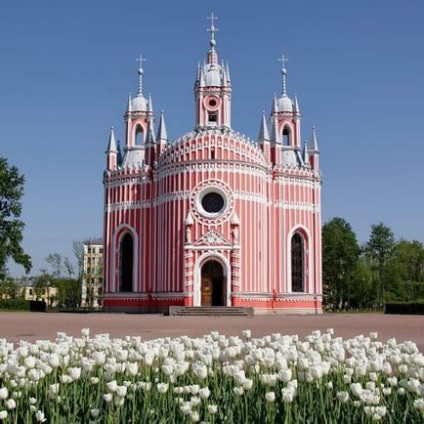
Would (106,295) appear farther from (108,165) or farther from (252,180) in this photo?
(252,180)

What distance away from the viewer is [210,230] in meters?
56.3

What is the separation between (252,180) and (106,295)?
57.8 ft

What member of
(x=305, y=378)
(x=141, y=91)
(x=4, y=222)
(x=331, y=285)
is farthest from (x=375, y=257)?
(x=305, y=378)

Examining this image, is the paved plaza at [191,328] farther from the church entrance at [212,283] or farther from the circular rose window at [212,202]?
the circular rose window at [212,202]

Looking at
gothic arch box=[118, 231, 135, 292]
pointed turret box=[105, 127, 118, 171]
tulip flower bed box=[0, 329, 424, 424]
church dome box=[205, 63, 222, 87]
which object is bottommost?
tulip flower bed box=[0, 329, 424, 424]

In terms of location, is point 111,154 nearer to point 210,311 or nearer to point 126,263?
point 126,263

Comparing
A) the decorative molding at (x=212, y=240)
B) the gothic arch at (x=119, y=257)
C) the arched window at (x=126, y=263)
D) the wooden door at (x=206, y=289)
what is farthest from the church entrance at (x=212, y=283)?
the arched window at (x=126, y=263)

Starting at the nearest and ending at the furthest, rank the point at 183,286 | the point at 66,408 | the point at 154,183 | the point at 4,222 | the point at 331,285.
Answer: the point at 66,408 → the point at 183,286 → the point at 154,183 → the point at 4,222 → the point at 331,285

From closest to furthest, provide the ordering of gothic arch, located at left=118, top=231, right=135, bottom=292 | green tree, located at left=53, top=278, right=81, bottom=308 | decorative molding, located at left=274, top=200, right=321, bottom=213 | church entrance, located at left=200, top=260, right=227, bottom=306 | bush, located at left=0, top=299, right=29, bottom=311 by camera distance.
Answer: church entrance, located at left=200, top=260, right=227, bottom=306 → decorative molding, located at left=274, top=200, right=321, bottom=213 → gothic arch, located at left=118, top=231, right=135, bottom=292 → bush, located at left=0, top=299, right=29, bottom=311 → green tree, located at left=53, top=278, right=81, bottom=308

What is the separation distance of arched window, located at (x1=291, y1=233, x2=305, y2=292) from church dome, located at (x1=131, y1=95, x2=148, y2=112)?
21.2 m

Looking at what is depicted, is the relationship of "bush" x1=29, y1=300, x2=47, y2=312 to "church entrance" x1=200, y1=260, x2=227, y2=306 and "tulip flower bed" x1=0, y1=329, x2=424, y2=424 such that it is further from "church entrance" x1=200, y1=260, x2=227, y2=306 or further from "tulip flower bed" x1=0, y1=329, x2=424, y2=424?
"tulip flower bed" x1=0, y1=329, x2=424, y2=424

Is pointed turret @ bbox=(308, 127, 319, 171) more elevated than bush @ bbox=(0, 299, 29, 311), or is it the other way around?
pointed turret @ bbox=(308, 127, 319, 171)

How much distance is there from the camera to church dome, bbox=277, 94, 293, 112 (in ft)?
223

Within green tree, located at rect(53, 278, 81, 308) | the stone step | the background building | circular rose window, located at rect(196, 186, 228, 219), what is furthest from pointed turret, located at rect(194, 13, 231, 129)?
green tree, located at rect(53, 278, 81, 308)
